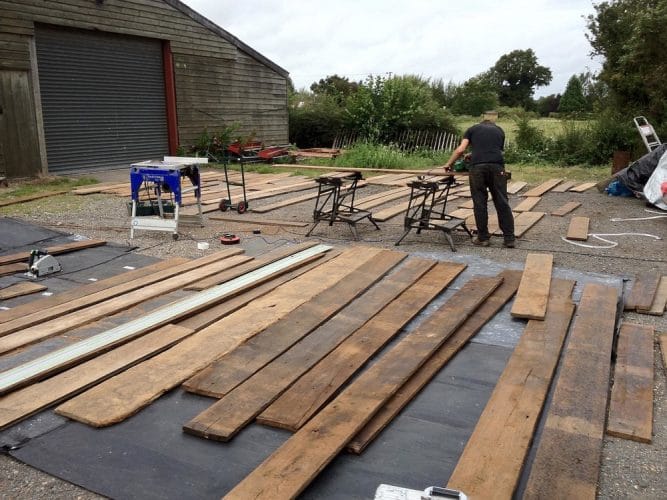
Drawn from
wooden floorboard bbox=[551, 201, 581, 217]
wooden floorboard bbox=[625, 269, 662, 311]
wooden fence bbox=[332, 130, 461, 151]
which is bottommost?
wooden floorboard bbox=[625, 269, 662, 311]

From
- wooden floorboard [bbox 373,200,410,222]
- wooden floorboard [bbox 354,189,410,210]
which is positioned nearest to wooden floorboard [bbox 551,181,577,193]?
wooden floorboard [bbox 354,189,410,210]

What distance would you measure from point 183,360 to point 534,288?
120 inches

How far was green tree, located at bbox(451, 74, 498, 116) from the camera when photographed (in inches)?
1286

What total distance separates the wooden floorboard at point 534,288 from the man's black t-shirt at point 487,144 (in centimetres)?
127

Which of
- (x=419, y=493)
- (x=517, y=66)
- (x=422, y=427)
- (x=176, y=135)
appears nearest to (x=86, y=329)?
(x=422, y=427)

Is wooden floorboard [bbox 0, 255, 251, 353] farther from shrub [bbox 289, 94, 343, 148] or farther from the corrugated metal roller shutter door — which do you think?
shrub [bbox 289, 94, 343, 148]

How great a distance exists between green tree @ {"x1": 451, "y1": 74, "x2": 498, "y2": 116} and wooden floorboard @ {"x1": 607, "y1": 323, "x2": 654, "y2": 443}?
2942 cm

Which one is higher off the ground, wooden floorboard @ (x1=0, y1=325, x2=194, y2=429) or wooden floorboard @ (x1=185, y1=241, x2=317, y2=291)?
wooden floorboard @ (x1=185, y1=241, x2=317, y2=291)

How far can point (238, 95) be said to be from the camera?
18.1m

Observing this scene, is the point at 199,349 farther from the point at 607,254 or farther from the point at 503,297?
the point at 607,254

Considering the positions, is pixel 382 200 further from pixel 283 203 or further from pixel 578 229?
pixel 578 229

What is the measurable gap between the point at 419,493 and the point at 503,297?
10.6 ft

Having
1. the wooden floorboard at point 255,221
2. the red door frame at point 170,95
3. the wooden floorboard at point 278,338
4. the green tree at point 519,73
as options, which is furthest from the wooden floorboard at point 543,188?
the green tree at point 519,73

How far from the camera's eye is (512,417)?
3.05 m
